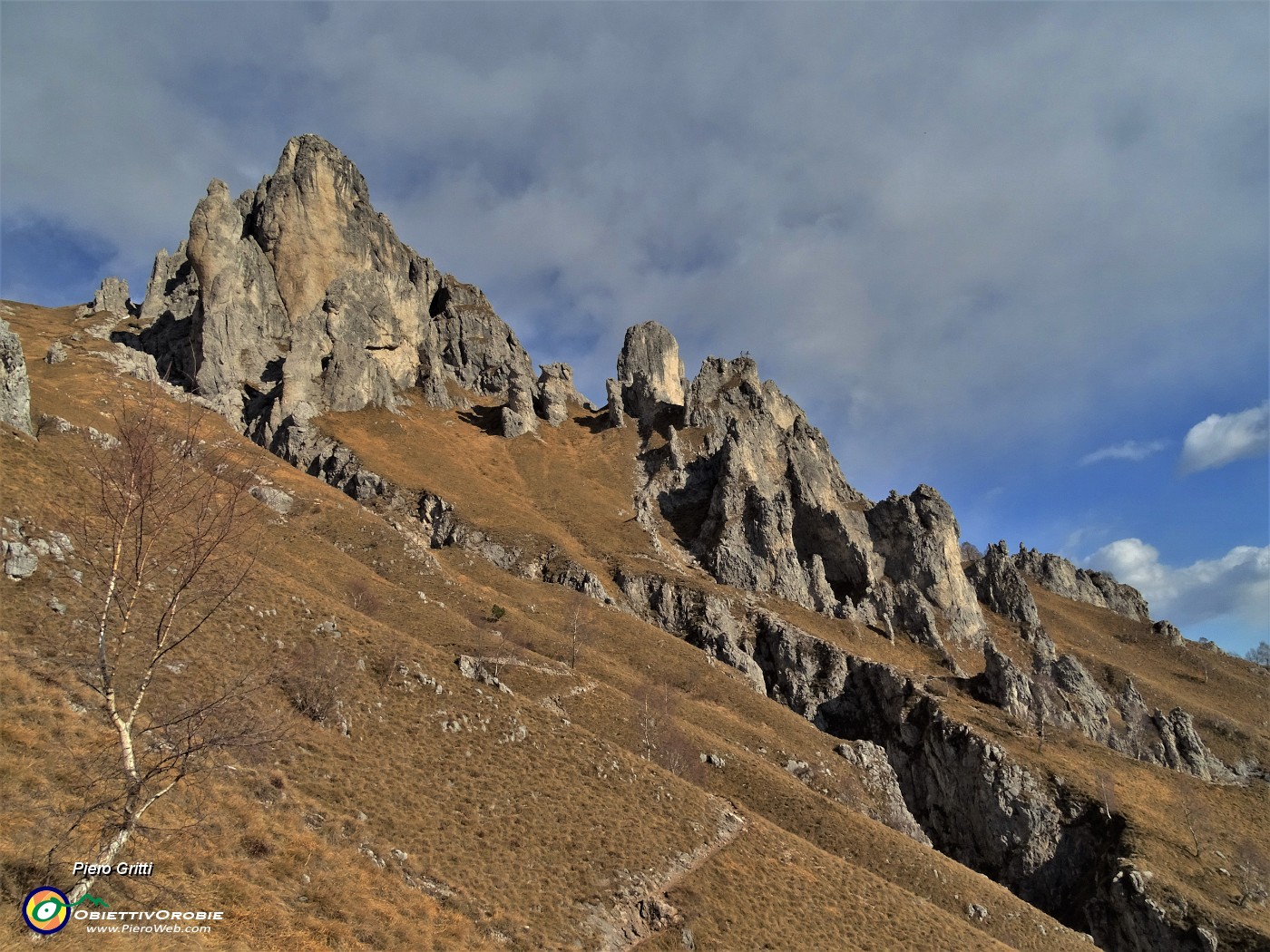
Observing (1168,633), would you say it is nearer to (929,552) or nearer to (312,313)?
(929,552)

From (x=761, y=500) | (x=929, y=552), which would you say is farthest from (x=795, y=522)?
(x=929, y=552)

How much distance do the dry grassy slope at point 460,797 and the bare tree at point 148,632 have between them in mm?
956

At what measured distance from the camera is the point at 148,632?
74.8 ft

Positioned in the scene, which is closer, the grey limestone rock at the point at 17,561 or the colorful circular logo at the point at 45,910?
the colorful circular logo at the point at 45,910

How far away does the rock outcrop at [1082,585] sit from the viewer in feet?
417

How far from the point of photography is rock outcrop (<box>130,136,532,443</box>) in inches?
3723

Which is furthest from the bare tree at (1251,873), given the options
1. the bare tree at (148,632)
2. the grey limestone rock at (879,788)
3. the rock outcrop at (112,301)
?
the rock outcrop at (112,301)

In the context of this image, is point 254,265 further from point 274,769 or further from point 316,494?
point 274,769

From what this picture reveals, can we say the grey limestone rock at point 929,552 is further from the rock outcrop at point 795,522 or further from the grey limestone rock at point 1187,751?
the grey limestone rock at point 1187,751

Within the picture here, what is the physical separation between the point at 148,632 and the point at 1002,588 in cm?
→ 11570

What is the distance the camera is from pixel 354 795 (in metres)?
20.9

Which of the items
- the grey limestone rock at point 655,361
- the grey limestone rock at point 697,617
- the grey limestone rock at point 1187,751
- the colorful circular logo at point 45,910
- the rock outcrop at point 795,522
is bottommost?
the colorful circular logo at point 45,910

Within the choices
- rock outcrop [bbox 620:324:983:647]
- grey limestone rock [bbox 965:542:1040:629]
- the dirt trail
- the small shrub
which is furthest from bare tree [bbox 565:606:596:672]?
grey limestone rock [bbox 965:542:1040:629]

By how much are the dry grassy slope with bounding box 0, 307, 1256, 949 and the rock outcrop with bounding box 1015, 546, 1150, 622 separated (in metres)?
85.3
